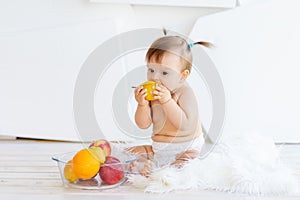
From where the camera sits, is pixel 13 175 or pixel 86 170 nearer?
pixel 86 170

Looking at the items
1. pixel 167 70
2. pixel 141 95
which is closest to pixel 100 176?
pixel 141 95

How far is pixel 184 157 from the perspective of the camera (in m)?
1.65

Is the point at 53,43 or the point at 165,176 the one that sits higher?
the point at 53,43

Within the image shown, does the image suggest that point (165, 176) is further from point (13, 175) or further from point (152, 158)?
point (13, 175)

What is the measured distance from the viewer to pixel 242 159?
1.65 meters

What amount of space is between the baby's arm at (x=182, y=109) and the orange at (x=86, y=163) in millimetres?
248

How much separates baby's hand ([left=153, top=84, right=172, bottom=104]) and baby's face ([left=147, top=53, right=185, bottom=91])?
41 mm

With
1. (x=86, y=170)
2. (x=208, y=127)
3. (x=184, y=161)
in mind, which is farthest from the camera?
(x=208, y=127)

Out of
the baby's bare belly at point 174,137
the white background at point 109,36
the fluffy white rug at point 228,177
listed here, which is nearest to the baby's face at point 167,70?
the baby's bare belly at point 174,137

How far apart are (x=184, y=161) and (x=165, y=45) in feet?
1.14

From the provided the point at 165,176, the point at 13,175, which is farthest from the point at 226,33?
the point at 13,175

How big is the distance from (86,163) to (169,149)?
0.95 feet

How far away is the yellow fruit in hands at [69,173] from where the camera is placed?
1.56 metres

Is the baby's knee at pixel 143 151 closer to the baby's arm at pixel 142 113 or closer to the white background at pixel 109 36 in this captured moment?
the baby's arm at pixel 142 113
